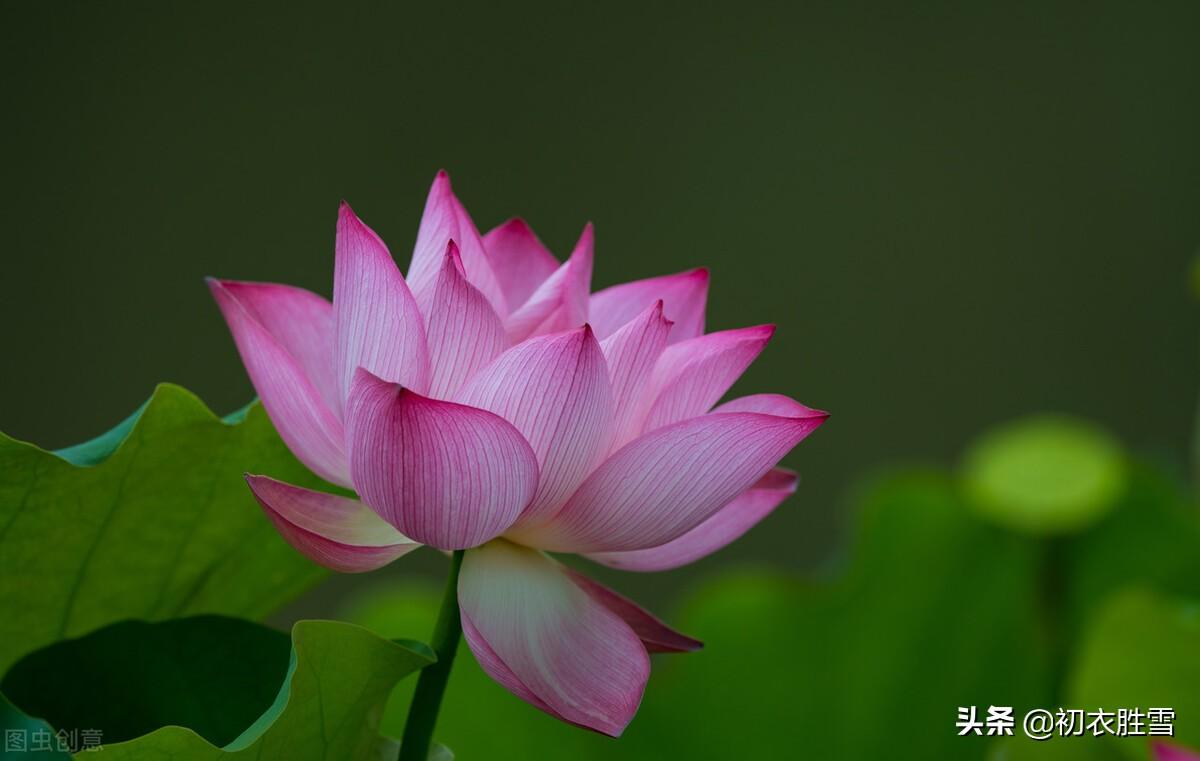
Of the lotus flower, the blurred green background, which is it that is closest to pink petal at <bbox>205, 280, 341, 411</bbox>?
the lotus flower

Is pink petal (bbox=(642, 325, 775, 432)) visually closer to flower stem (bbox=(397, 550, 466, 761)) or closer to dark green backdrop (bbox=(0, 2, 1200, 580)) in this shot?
flower stem (bbox=(397, 550, 466, 761))

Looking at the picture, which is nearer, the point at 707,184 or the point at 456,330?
the point at 456,330

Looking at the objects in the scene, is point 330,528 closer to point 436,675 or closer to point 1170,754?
point 436,675

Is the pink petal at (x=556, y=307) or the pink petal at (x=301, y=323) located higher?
the pink petal at (x=556, y=307)

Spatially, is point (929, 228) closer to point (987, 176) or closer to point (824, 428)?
point (987, 176)

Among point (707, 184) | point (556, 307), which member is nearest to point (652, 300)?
point (556, 307)

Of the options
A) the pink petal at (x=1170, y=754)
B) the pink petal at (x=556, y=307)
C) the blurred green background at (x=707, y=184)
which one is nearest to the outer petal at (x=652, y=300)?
the pink petal at (x=556, y=307)

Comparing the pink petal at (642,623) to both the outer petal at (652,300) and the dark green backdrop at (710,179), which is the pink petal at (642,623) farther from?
the dark green backdrop at (710,179)
